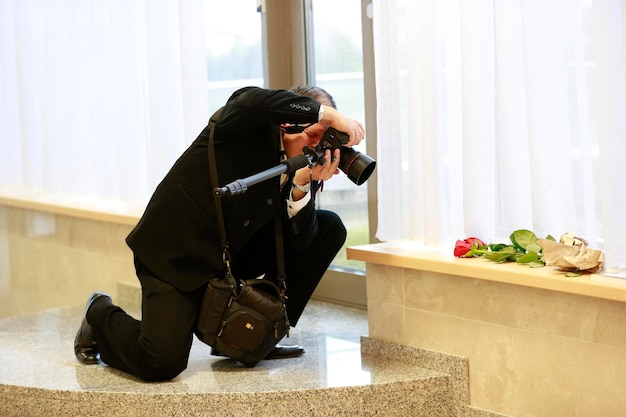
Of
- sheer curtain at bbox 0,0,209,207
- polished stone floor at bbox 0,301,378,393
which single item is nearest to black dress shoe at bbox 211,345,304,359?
polished stone floor at bbox 0,301,378,393

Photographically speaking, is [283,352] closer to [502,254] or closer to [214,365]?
[214,365]

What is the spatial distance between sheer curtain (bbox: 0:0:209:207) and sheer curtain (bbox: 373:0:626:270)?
1048mm

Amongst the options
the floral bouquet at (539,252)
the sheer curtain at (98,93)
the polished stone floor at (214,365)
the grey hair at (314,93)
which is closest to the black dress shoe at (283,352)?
the polished stone floor at (214,365)

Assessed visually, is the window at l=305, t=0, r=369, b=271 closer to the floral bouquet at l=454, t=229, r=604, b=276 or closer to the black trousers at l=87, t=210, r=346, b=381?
the black trousers at l=87, t=210, r=346, b=381

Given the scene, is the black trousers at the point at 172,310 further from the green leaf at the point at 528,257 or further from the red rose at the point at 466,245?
the green leaf at the point at 528,257

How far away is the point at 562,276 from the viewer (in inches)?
80.0

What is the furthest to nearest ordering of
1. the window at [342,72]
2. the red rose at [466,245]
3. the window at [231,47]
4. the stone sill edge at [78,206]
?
the stone sill edge at [78,206] < the window at [231,47] < the window at [342,72] < the red rose at [466,245]

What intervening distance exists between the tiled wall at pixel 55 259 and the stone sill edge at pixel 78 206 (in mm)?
65

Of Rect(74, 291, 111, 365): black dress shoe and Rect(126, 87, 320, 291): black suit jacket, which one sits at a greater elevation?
Rect(126, 87, 320, 291): black suit jacket

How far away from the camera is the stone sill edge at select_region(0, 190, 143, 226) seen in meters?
3.60

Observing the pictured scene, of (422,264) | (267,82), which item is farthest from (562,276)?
(267,82)

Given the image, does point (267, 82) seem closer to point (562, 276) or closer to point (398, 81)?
point (398, 81)

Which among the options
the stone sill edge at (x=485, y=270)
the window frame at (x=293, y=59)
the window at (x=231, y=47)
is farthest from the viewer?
the window at (x=231, y=47)

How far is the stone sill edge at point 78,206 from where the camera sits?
360 cm
